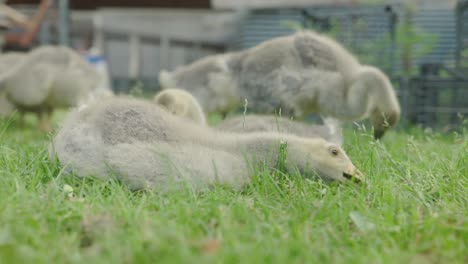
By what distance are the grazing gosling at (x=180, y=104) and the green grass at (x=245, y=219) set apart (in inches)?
35.4

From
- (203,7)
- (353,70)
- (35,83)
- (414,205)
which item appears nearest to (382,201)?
(414,205)

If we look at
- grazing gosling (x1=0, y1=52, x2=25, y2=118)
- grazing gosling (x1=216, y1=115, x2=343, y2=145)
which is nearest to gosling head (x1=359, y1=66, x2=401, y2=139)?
grazing gosling (x1=216, y1=115, x2=343, y2=145)

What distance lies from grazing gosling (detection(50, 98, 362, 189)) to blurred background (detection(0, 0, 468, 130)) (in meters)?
3.51

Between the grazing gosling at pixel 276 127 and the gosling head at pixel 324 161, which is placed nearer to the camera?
the gosling head at pixel 324 161

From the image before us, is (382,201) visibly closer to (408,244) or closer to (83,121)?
(408,244)

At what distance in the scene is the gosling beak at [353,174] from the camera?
8.43 feet

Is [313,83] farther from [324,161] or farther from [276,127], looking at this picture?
[324,161]

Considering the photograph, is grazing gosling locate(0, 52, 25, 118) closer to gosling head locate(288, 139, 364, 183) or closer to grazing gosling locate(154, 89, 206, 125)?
grazing gosling locate(154, 89, 206, 125)

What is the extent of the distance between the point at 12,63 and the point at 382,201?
4.91 m

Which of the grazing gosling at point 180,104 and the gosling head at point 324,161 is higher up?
the grazing gosling at point 180,104

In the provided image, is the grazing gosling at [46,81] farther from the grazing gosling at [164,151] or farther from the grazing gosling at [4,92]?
the grazing gosling at [164,151]

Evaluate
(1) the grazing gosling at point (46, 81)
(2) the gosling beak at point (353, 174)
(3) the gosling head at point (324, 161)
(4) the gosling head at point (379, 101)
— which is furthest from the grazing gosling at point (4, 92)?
(2) the gosling beak at point (353, 174)

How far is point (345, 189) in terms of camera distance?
98.7 inches

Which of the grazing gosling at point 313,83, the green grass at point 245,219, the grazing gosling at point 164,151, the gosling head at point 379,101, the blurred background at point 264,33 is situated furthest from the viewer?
the blurred background at point 264,33
